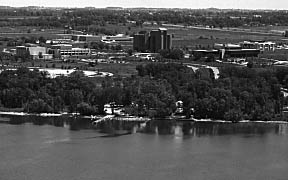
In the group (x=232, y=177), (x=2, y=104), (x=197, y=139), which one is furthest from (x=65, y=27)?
(x=232, y=177)

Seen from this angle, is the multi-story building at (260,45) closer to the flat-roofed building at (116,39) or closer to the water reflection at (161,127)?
the flat-roofed building at (116,39)

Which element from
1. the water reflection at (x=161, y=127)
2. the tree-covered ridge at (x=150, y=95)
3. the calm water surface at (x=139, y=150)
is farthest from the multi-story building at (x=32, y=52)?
the calm water surface at (x=139, y=150)

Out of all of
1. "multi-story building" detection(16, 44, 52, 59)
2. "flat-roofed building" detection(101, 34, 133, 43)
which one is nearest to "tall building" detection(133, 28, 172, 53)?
"flat-roofed building" detection(101, 34, 133, 43)

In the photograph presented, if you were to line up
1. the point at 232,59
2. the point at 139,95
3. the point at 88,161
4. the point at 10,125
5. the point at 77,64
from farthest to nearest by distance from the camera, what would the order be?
1. the point at 232,59
2. the point at 77,64
3. the point at 139,95
4. the point at 10,125
5. the point at 88,161

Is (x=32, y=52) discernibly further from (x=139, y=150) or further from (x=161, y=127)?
(x=139, y=150)

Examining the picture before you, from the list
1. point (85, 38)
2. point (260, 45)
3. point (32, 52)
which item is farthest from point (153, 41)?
point (32, 52)

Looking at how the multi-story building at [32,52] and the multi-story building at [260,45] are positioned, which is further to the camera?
the multi-story building at [260,45]

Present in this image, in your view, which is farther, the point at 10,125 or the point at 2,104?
the point at 2,104

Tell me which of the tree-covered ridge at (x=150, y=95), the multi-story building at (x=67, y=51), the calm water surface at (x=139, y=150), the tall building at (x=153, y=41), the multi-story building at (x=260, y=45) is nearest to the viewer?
the calm water surface at (x=139, y=150)

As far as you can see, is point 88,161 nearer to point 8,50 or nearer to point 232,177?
point 232,177
